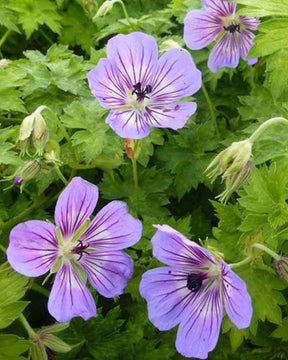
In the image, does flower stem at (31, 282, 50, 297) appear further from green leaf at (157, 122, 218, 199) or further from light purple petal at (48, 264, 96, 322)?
green leaf at (157, 122, 218, 199)

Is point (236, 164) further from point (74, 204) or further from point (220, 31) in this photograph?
point (220, 31)

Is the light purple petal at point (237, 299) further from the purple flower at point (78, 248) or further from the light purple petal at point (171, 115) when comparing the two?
the light purple petal at point (171, 115)

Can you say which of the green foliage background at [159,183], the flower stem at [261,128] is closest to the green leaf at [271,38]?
the green foliage background at [159,183]

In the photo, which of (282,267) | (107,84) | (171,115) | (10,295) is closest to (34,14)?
(107,84)

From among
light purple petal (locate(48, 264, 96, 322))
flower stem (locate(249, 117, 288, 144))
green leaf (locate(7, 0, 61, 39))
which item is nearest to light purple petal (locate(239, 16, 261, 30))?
flower stem (locate(249, 117, 288, 144))

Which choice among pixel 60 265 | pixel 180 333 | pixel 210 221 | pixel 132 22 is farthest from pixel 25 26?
pixel 180 333

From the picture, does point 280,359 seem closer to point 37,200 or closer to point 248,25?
point 37,200
